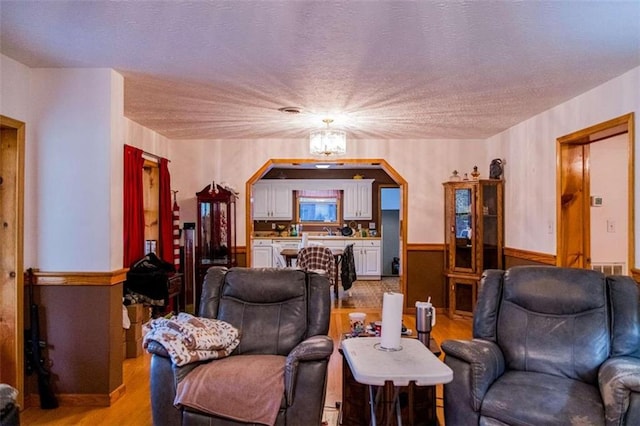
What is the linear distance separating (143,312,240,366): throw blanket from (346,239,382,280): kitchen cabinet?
6.09 metres

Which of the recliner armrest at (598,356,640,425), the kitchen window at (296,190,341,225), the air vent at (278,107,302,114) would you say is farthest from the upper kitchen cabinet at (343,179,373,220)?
the recliner armrest at (598,356,640,425)

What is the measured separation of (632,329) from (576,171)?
2039 millimetres

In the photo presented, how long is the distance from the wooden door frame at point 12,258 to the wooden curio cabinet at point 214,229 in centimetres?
265

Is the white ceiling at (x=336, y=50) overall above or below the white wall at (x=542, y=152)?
above

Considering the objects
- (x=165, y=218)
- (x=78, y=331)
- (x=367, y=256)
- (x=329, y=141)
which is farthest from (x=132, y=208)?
(x=367, y=256)

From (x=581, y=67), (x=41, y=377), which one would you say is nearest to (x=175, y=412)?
(x=41, y=377)

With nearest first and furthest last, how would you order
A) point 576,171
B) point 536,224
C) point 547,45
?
1. point 547,45
2. point 576,171
3. point 536,224

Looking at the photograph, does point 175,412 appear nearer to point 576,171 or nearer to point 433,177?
point 576,171

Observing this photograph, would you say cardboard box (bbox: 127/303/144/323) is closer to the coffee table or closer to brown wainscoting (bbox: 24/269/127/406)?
brown wainscoting (bbox: 24/269/127/406)

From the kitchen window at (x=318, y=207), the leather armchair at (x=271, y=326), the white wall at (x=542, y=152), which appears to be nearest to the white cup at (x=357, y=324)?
the leather armchair at (x=271, y=326)

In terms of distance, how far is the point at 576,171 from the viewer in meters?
3.98

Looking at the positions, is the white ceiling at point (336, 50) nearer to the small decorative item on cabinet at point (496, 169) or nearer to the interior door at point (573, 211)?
the interior door at point (573, 211)

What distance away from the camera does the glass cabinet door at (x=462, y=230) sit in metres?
5.45

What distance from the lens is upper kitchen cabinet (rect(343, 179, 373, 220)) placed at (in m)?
9.13
